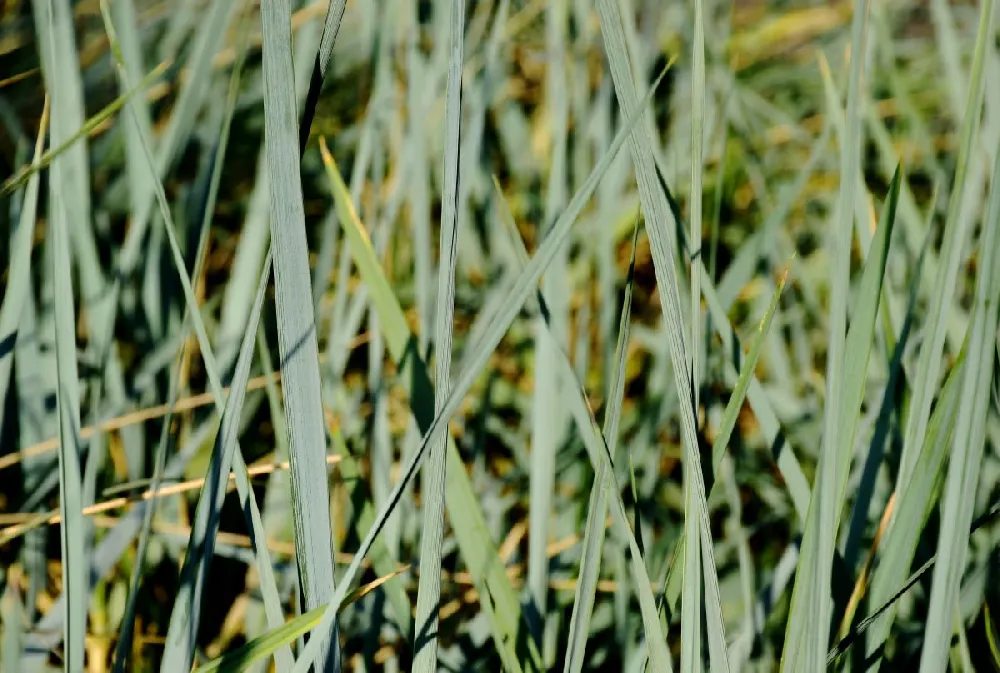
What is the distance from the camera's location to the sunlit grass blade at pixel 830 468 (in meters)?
0.24

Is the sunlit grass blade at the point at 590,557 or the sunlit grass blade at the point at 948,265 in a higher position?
the sunlit grass blade at the point at 948,265

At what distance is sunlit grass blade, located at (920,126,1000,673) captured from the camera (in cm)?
23

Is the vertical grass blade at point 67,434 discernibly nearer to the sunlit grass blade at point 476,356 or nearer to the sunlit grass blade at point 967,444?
the sunlit grass blade at point 476,356

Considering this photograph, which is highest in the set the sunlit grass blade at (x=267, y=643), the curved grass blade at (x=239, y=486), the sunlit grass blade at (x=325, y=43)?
the sunlit grass blade at (x=325, y=43)

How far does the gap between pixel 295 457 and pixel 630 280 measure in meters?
0.12

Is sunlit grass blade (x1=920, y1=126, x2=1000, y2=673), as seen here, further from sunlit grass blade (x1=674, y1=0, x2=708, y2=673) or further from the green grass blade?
the green grass blade

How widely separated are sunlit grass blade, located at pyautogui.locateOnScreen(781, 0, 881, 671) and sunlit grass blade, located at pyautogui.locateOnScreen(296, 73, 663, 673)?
2.7 inches

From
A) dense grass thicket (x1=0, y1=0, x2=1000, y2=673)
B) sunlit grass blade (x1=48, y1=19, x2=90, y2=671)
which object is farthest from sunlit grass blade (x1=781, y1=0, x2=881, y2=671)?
sunlit grass blade (x1=48, y1=19, x2=90, y2=671)

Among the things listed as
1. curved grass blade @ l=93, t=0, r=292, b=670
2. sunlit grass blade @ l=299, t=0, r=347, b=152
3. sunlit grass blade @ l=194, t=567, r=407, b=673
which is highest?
sunlit grass blade @ l=299, t=0, r=347, b=152

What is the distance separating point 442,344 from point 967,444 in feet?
0.55

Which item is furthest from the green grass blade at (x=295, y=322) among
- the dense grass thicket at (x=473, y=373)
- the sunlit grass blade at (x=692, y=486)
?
the sunlit grass blade at (x=692, y=486)

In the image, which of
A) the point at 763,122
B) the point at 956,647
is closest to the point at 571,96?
the point at 763,122

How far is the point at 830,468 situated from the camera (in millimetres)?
242

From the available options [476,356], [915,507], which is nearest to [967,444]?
[915,507]
